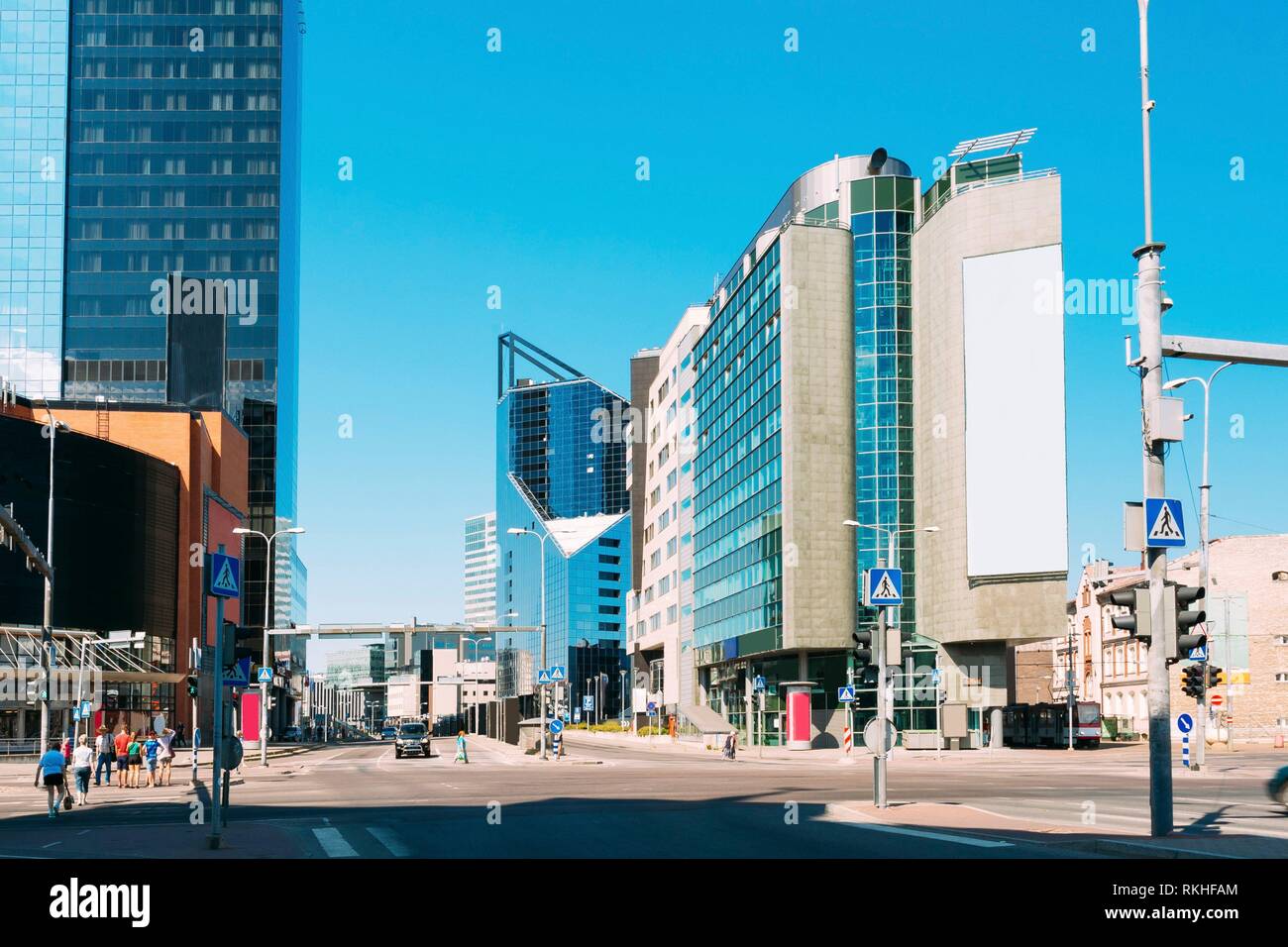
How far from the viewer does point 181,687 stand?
295 ft

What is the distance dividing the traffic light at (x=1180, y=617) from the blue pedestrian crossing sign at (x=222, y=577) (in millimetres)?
13149

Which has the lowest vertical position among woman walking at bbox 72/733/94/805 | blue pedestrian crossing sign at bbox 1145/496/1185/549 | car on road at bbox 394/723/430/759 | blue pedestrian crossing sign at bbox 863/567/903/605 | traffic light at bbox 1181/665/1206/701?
car on road at bbox 394/723/430/759

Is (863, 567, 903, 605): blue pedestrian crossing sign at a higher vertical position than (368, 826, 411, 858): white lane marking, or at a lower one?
higher

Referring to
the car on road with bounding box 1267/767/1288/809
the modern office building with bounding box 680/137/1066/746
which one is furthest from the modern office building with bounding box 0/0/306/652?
the car on road with bounding box 1267/767/1288/809

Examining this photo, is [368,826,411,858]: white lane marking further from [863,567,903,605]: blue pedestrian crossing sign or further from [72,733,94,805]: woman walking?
[72,733,94,805]: woman walking

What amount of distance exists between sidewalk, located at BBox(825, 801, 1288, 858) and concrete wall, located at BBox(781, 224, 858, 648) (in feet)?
162

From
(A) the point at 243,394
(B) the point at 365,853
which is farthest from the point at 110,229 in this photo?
(B) the point at 365,853

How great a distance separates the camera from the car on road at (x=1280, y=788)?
Result: 2461 centimetres

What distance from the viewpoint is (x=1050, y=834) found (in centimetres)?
1923

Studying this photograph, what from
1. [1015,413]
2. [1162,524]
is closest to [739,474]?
[1015,413]

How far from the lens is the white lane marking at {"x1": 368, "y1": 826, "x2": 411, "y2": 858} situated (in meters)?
18.2
